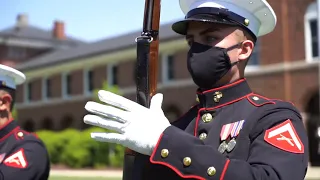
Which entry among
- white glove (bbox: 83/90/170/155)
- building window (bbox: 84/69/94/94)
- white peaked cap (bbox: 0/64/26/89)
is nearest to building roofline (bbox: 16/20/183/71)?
building window (bbox: 84/69/94/94)

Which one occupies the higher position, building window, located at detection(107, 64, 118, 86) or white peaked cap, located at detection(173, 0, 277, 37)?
white peaked cap, located at detection(173, 0, 277, 37)

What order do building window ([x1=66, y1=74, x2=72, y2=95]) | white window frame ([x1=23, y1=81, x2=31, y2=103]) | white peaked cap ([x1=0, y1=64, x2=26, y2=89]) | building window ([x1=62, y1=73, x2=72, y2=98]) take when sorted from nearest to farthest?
white peaked cap ([x1=0, y1=64, x2=26, y2=89]), building window ([x1=66, y1=74, x2=72, y2=95]), building window ([x1=62, y1=73, x2=72, y2=98]), white window frame ([x1=23, y1=81, x2=31, y2=103])

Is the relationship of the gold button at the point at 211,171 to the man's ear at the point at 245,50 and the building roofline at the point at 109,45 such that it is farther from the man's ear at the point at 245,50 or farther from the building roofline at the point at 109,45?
the building roofline at the point at 109,45

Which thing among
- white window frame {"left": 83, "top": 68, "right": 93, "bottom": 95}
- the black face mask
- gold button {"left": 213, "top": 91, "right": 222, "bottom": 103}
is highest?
the black face mask

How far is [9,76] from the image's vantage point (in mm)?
4094

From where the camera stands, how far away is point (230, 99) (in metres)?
2.32

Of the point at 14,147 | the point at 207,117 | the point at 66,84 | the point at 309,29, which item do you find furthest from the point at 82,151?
the point at 207,117

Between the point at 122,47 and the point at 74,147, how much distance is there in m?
8.64

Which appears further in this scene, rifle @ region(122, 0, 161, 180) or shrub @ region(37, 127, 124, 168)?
shrub @ region(37, 127, 124, 168)

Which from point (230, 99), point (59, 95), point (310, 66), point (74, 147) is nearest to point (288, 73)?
point (310, 66)

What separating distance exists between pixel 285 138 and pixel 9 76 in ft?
8.49

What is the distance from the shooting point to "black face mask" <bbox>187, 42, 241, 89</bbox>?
87.4 inches

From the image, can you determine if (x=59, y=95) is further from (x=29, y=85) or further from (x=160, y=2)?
(x=160, y=2)

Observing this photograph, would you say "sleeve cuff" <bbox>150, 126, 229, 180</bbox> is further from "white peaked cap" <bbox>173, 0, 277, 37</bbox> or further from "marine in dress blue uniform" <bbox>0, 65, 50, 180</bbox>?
"marine in dress blue uniform" <bbox>0, 65, 50, 180</bbox>
